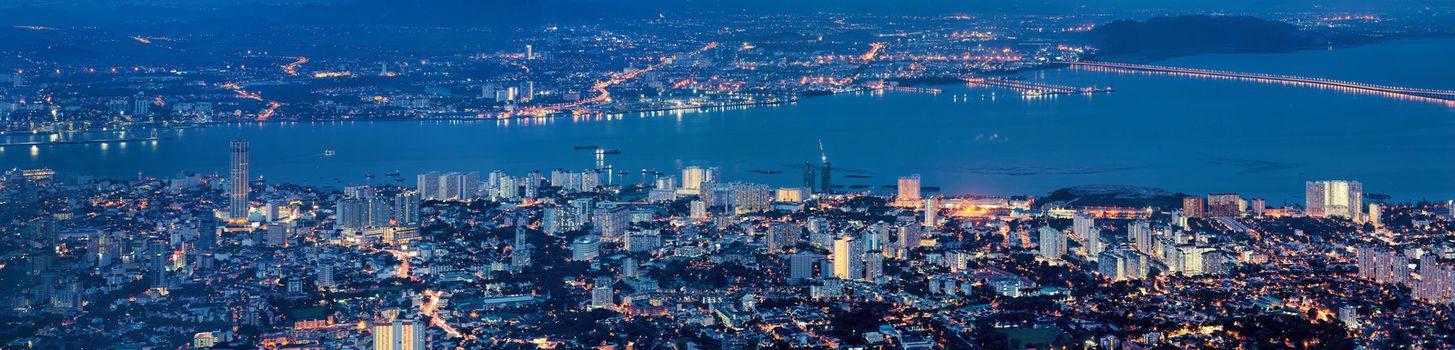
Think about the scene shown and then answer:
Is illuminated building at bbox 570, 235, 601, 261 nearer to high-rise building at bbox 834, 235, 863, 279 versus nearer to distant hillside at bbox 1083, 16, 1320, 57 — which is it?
high-rise building at bbox 834, 235, 863, 279

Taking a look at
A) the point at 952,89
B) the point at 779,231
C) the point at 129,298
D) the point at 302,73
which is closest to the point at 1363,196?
the point at 779,231

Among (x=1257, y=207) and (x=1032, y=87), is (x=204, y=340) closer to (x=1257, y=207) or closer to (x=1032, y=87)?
(x=1257, y=207)

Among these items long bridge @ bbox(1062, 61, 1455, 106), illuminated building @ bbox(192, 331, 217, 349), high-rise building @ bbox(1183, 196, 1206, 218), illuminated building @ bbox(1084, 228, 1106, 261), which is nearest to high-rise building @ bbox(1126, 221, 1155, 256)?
illuminated building @ bbox(1084, 228, 1106, 261)

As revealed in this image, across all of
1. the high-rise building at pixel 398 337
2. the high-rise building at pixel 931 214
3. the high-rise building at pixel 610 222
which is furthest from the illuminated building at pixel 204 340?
the high-rise building at pixel 931 214

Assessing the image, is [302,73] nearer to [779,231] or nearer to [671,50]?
[671,50]

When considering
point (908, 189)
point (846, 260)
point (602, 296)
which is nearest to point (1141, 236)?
point (846, 260)

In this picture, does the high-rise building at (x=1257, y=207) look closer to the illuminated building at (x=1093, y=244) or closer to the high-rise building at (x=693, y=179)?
the illuminated building at (x=1093, y=244)
